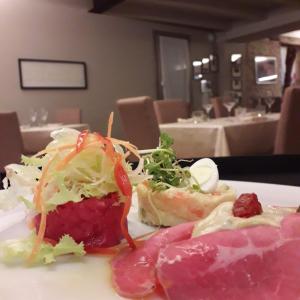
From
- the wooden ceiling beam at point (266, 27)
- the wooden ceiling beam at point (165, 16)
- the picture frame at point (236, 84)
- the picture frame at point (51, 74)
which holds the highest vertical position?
the wooden ceiling beam at point (165, 16)

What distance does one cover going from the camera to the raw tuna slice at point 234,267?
2.15ft

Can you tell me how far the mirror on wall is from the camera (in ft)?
40.3

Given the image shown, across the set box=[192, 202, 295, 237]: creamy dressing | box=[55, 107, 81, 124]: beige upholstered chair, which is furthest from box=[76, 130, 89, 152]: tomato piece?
box=[55, 107, 81, 124]: beige upholstered chair

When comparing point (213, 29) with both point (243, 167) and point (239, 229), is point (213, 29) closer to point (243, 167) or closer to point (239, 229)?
point (243, 167)

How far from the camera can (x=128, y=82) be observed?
30.6ft

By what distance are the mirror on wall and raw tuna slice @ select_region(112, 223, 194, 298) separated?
12.2 m

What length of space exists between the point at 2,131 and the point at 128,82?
5.87 metres

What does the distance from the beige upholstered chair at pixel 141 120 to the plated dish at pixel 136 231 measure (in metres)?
2.03

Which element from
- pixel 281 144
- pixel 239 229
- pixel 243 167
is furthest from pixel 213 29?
pixel 239 229

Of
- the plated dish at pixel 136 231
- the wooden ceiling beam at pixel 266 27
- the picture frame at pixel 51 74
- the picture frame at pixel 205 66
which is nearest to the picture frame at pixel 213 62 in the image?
the picture frame at pixel 205 66

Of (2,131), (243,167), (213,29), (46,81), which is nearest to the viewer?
(243,167)

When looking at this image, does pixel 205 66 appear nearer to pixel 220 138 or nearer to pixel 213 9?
pixel 213 9

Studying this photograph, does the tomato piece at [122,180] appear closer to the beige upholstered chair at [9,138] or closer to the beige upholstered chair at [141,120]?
the beige upholstered chair at [141,120]

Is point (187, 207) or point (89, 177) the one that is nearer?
point (89, 177)
